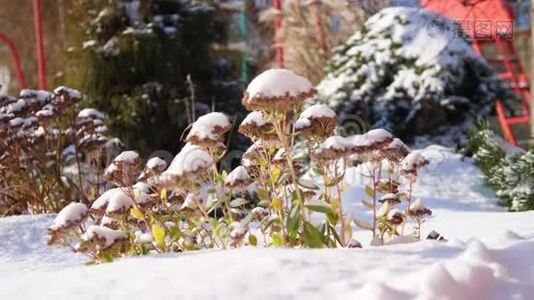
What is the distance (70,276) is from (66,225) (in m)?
0.16

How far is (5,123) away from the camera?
11.5ft

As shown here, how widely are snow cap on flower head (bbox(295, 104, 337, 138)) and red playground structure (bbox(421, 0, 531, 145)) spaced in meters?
3.69

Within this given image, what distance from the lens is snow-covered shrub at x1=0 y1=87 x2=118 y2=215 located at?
3488mm

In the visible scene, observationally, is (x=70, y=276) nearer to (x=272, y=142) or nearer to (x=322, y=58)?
(x=272, y=142)

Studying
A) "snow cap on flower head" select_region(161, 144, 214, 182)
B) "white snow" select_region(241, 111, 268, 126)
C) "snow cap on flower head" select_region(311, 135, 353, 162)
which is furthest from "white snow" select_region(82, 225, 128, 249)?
"snow cap on flower head" select_region(311, 135, 353, 162)

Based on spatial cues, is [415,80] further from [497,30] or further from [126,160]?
[126,160]

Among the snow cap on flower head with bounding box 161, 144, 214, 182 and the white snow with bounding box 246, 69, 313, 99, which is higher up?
the white snow with bounding box 246, 69, 313, 99

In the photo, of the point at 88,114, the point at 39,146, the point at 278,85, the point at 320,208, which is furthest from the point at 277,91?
the point at 39,146

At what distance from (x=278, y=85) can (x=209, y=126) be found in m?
0.25

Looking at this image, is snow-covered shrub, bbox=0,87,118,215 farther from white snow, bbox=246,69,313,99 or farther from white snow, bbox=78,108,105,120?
white snow, bbox=246,69,313,99

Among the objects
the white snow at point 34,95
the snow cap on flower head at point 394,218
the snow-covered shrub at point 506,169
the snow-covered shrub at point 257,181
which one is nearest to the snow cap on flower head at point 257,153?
the snow-covered shrub at point 257,181

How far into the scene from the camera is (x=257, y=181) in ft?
7.21

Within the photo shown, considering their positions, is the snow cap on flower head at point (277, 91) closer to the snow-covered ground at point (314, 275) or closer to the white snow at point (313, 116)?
the white snow at point (313, 116)

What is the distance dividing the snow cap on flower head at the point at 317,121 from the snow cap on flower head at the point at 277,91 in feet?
0.50
